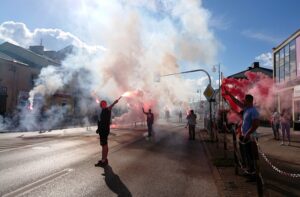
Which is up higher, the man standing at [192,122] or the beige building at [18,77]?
the beige building at [18,77]

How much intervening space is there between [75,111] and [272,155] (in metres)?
42.7

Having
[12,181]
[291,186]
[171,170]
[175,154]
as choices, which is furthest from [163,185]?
[175,154]

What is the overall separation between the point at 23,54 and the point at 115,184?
44384mm

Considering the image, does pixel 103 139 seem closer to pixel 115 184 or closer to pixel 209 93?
pixel 115 184

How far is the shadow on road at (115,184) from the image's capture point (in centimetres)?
675

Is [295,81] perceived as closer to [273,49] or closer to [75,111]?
[273,49]

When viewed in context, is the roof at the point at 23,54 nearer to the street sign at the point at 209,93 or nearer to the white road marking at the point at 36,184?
the street sign at the point at 209,93

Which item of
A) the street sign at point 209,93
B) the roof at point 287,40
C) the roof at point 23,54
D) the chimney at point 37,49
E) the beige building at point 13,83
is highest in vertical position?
the chimney at point 37,49

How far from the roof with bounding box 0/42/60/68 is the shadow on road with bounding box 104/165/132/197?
41421mm

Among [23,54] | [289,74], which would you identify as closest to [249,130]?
[289,74]

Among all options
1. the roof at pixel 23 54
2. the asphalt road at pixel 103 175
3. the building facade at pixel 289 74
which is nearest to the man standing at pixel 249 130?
the asphalt road at pixel 103 175

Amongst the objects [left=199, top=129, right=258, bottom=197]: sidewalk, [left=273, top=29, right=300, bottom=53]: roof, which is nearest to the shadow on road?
[left=199, top=129, right=258, bottom=197]: sidewalk

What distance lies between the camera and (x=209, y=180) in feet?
27.1

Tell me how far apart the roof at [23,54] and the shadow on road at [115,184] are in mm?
41421
